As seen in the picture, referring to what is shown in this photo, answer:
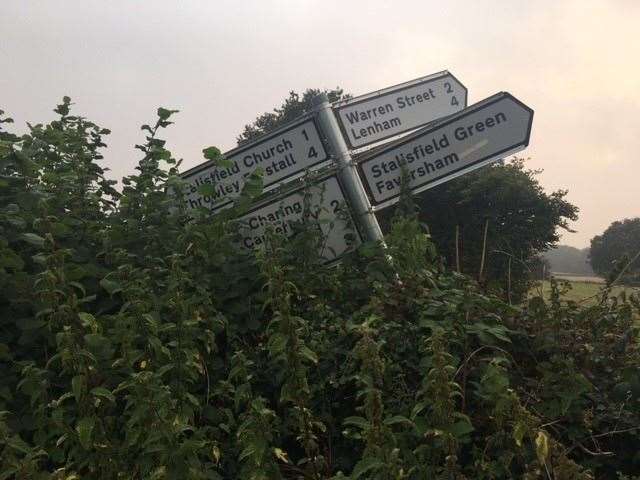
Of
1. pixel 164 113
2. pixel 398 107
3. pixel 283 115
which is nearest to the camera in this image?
pixel 164 113

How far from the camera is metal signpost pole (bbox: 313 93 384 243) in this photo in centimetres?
388

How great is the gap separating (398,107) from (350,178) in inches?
30.8

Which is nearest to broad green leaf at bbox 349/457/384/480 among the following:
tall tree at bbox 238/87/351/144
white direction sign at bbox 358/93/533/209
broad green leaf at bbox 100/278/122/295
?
broad green leaf at bbox 100/278/122/295

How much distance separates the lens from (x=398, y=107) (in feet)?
13.9

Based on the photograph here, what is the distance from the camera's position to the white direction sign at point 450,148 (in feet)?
Answer: 12.2

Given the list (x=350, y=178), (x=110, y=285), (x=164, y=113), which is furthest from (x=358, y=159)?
(x=110, y=285)

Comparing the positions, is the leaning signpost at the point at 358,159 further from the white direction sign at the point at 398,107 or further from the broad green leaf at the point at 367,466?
the broad green leaf at the point at 367,466

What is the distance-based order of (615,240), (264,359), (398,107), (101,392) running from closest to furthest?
(101,392) < (264,359) < (398,107) < (615,240)

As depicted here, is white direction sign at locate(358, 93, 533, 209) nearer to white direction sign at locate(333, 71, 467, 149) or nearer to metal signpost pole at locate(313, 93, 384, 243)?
metal signpost pole at locate(313, 93, 384, 243)

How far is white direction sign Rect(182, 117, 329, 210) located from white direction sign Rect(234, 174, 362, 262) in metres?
0.18

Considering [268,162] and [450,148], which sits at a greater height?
[268,162]

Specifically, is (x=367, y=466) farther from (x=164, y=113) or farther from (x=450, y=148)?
(x=164, y=113)

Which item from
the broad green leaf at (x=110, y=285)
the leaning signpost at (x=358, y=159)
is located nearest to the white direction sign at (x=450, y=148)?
the leaning signpost at (x=358, y=159)

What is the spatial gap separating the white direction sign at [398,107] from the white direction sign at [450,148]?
0.27 meters
